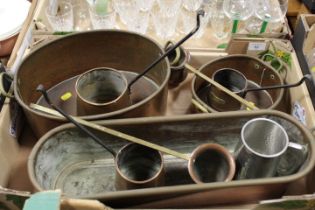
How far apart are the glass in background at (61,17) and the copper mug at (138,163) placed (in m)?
0.53

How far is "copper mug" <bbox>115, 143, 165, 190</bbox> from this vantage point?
671 mm

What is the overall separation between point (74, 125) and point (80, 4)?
0.59 meters

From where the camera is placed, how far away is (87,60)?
3.03ft

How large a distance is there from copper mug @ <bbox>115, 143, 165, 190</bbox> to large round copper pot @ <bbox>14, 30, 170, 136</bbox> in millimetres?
88

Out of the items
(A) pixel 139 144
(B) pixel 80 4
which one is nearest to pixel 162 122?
(A) pixel 139 144

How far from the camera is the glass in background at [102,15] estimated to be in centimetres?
105

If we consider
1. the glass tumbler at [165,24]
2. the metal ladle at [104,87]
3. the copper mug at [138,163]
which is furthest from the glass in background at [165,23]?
the copper mug at [138,163]

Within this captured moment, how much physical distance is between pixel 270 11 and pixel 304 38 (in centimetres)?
27

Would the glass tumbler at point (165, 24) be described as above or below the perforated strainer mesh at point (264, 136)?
above

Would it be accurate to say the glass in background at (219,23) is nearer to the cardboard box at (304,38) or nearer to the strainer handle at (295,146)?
the cardboard box at (304,38)

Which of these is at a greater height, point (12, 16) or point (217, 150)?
point (12, 16)

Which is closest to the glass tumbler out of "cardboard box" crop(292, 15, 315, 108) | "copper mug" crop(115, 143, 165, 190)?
"cardboard box" crop(292, 15, 315, 108)

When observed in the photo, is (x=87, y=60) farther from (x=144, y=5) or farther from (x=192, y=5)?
(x=192, y=5)

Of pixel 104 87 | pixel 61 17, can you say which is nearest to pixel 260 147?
pixel 104 87
